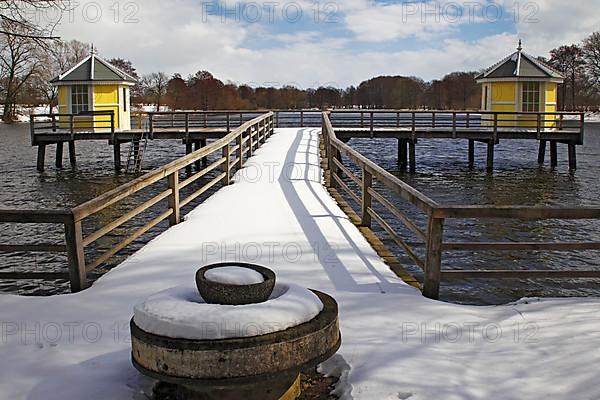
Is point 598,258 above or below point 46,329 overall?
below

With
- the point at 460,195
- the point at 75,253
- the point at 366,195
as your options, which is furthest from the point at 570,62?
the point at 75,253

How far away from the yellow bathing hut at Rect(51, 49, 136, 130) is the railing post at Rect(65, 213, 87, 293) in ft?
77.1

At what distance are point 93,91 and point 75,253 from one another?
24.5m

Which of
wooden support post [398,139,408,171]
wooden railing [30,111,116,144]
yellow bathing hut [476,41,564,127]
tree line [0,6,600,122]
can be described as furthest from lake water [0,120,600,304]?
tree line [0,6,600,122]

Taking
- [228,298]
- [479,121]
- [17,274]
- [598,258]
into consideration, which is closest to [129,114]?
[479,121]

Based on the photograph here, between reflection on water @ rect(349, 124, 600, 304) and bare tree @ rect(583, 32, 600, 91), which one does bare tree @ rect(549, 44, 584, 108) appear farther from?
reflection on water @ rect(349, 124, 600, 304)

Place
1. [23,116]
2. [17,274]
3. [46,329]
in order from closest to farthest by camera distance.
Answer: [46,329] < [17,274] < [23,116]

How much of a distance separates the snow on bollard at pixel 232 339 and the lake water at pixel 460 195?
5.13 metres

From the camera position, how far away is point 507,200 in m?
18.2

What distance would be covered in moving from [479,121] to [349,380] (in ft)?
88.2

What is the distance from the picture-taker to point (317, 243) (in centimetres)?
695

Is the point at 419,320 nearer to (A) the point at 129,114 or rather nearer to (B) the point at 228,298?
(B) the point at 228,298

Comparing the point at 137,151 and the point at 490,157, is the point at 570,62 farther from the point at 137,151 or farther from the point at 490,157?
the point at 137,151

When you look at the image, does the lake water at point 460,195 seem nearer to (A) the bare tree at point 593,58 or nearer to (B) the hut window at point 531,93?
(B) the hut window at point 531,93
